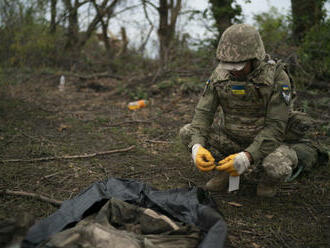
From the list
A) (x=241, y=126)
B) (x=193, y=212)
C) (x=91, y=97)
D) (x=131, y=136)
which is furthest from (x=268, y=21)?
(x=193, y=212)

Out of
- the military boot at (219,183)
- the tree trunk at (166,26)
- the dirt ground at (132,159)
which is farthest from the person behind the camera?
the tree trunk at (166,26)

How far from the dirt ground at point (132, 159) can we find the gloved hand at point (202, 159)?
1.27 ft

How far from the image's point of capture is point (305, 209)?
2494 millimetres

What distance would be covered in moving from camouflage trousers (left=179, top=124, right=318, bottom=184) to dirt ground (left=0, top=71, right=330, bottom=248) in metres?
0.24

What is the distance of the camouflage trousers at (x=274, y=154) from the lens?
2.41 metres

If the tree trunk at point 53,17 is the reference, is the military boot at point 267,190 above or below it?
below

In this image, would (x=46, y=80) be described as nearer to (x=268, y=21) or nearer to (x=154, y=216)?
(x=268, y=21)

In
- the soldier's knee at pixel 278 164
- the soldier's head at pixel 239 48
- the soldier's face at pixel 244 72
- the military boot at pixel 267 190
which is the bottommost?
the military boot at pixel 267 190

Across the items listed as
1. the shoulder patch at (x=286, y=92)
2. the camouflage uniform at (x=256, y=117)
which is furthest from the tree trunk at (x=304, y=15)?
the shoulder patch at (x=286, y=92)

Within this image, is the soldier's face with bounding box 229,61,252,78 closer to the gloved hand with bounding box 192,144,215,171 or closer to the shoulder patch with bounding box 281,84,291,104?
the shoulder patch with bounding box 281,84,291,104

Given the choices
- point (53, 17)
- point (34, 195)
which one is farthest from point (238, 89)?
point (53, 17)

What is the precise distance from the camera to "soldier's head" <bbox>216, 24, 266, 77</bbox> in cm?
236

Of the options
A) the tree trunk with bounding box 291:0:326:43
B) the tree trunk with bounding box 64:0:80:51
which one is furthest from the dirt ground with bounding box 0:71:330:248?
the tree trunk with bounding box 64:0:80:51

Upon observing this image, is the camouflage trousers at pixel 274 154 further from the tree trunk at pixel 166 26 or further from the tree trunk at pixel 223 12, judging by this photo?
the tree trunk at pixel 166 26
